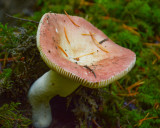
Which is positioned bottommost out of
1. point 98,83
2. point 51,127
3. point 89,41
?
point 51,127

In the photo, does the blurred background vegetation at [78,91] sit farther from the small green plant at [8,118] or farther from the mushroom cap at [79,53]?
the mushroom cap at [79,53]

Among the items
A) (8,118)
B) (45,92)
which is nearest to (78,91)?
(45,92)

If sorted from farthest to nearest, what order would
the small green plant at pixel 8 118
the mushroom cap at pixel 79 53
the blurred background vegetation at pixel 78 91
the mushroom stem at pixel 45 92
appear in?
the blurred background vegetation at pixel 78 91, the mushroom stem at pixel 45 92, the small green plant at pixel 8 118, the mushroom cap at pixel 79 53

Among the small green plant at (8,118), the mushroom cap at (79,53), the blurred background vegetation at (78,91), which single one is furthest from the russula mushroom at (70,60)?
the small green plant at (8,118)

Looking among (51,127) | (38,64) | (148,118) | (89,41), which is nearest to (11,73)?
(38,64)

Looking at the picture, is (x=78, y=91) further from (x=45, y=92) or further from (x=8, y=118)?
(x=8, y=118)

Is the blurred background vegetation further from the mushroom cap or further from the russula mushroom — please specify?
the mushroom cap

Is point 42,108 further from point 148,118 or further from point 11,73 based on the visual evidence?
point 148,118
